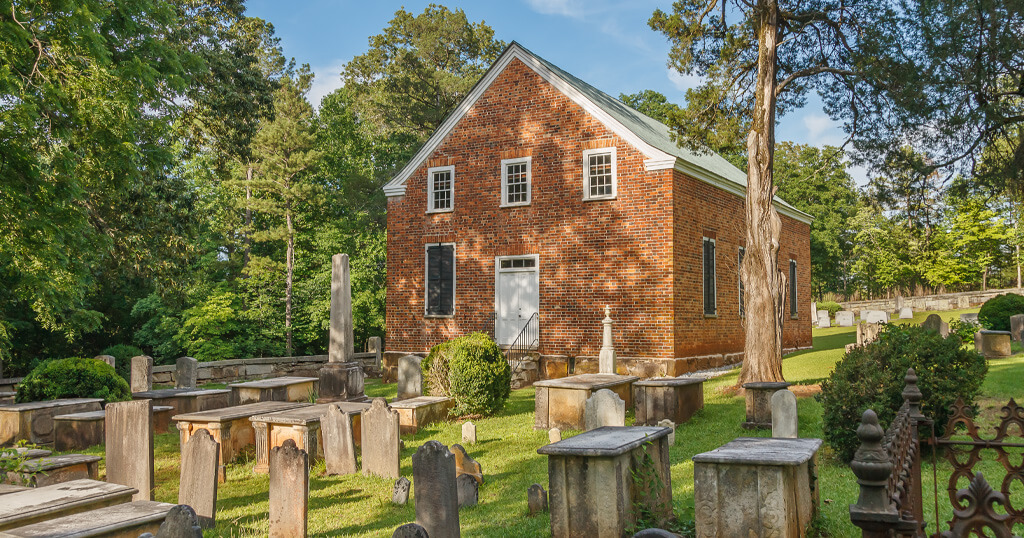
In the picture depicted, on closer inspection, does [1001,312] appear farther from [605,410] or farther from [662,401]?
[605,410]

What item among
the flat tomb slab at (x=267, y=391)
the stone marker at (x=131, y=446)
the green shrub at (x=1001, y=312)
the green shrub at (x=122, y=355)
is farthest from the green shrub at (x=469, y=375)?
the green shrub at (x=1001, y=312)

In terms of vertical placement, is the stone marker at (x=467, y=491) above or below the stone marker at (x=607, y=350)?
below

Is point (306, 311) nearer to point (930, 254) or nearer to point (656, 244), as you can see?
point (656, 244)

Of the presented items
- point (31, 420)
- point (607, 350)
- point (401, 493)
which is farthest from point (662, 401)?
point (31, 420)

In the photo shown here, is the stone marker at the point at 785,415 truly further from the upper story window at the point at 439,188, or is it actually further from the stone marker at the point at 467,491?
the upper story window at the point at 439,188

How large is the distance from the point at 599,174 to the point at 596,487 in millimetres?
15562

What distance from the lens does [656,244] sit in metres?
19.4

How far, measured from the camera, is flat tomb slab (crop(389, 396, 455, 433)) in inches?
499

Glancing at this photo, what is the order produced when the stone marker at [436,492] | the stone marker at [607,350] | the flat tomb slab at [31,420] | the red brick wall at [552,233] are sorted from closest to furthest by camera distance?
the stone marker at [436,492], the flat tomb slab at [31,420], the stone marker at [607,350], the red brick wall at [552,233]

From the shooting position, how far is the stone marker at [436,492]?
556 cm

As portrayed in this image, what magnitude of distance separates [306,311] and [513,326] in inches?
642

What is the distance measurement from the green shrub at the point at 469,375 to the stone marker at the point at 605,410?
5.04 metres

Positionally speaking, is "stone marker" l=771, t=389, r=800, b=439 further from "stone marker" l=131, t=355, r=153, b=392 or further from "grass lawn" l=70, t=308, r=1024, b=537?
"stone marker" l=131, t=355, r=153, b=392

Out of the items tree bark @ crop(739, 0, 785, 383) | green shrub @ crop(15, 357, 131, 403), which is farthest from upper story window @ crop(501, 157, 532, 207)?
green shrub @ crop(15, 357, 131, 403)
